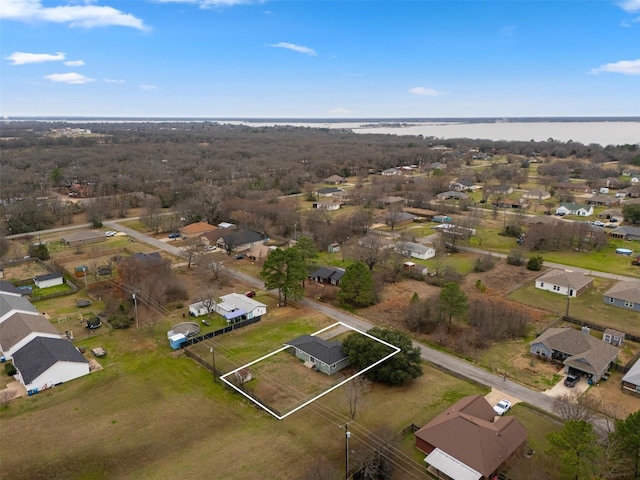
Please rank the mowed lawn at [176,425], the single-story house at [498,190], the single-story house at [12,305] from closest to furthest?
the mowed lawn at [176,425] < the single-story house at [12,305] < the single-story house at [498,190]

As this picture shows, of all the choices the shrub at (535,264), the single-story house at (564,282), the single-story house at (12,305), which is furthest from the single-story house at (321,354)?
the shrub at (535,264)

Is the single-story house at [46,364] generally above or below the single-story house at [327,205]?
below

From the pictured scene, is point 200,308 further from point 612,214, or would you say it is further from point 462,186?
point 462,186

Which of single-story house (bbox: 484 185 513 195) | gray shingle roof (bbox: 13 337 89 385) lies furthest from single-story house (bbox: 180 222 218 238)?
single-story house (bbox: 484 185 513 195)

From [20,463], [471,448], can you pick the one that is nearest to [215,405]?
[20,463]

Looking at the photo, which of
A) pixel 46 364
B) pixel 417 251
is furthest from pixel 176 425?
pixel 417 251

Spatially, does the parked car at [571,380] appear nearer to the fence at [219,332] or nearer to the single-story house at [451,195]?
the fence at [219,332]

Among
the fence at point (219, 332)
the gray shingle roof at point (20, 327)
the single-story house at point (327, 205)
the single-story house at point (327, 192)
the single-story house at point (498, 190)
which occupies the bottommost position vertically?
the fence at point (219, 332)

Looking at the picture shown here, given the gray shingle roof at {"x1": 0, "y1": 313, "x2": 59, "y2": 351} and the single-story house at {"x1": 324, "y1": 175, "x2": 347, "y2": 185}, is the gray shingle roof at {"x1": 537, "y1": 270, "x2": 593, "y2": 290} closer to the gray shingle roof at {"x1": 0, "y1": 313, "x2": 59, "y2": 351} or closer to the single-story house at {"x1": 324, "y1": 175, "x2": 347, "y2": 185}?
the gray shingle roof at {"x1": 0, "y1": 313, "x2": 59, "y2": 351}
